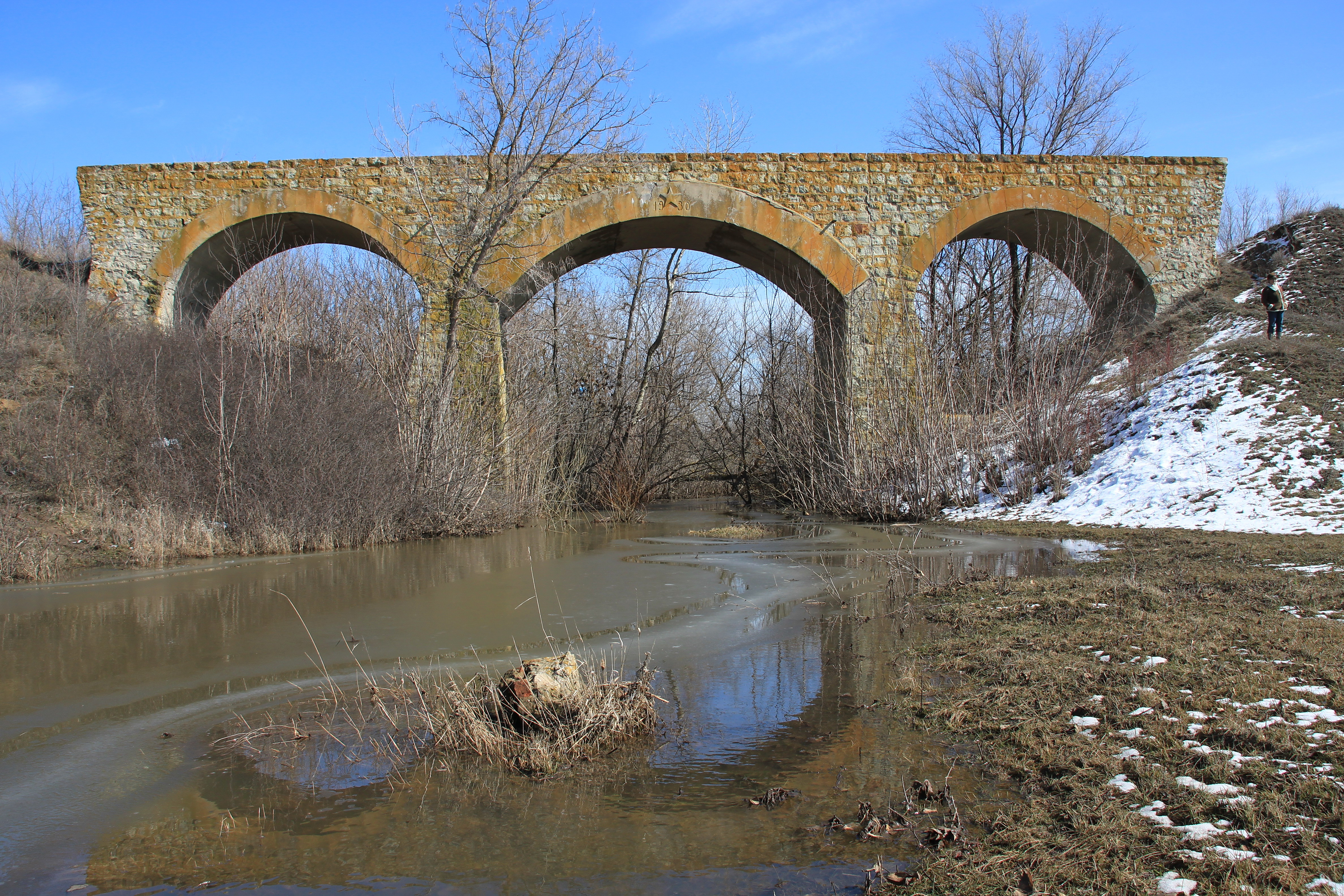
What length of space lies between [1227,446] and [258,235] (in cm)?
1554

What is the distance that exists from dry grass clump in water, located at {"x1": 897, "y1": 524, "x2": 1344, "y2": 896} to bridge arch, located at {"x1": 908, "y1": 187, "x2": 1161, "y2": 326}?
896 centimetres

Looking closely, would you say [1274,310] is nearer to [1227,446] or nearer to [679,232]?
[1227,446]

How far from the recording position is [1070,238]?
15516 mm

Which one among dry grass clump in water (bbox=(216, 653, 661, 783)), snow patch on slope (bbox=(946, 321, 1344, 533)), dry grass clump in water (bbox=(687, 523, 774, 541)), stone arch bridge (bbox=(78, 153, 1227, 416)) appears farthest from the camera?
stone arch bridge (bbox=(78, 153, 1227, 416))

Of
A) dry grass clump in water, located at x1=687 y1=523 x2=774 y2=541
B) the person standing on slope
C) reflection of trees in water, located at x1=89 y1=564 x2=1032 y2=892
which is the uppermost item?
the person standing on slope

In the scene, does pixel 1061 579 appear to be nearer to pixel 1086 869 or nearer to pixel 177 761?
pixel 1086 869

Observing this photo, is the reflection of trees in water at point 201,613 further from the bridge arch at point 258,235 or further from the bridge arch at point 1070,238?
the bridge arch at point 1070,238

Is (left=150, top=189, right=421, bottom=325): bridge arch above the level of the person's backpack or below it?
above

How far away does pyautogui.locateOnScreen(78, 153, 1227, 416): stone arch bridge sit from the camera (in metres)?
14.2

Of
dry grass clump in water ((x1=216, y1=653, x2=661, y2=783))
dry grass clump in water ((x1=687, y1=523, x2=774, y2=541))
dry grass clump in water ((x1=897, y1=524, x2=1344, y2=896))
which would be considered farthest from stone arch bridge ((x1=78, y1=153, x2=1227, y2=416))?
dry grass clump in water ((x1=216, y1=653, x2=661, y2=783))

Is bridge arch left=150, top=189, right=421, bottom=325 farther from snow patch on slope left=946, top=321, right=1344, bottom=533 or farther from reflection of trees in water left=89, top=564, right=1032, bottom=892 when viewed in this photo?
reflection of trees in water left=89, top=564, right=1032, bottom=892

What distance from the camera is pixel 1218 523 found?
1052 centimetres

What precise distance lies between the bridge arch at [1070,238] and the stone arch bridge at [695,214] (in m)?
0.04

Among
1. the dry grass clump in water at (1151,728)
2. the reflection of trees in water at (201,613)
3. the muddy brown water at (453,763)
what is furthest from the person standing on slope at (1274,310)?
the reflection of trees in water at (201,613)
